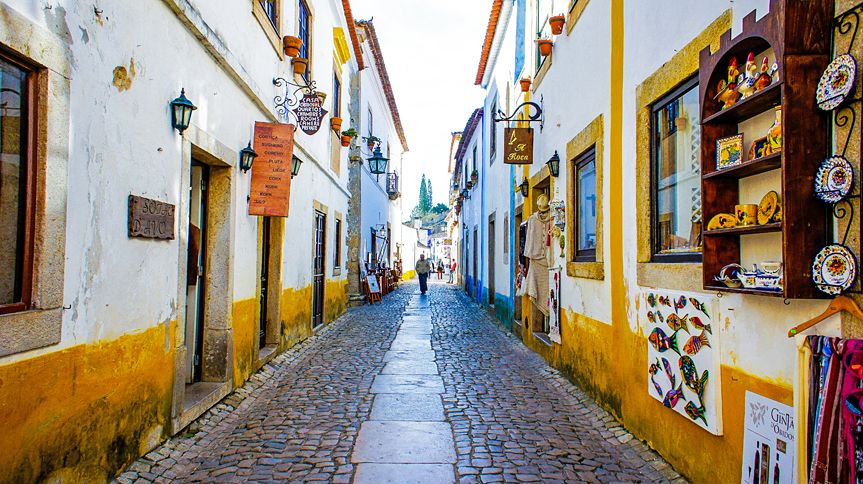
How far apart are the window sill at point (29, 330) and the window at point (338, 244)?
33.8 ft

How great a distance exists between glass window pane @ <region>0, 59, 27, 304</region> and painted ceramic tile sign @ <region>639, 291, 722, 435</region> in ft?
12.6

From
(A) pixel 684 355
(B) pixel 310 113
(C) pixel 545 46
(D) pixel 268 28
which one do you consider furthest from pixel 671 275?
(B) pixel 310 113

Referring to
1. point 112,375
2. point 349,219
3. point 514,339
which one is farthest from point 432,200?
point 112,375

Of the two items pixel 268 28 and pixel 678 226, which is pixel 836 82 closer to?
pixel 678 226

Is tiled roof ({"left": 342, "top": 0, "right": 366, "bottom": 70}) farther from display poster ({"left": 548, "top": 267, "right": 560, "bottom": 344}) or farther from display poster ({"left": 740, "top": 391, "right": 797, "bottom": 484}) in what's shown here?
display poster ({"left": 740, "top": 391, "right": 797, "bottom": 484})

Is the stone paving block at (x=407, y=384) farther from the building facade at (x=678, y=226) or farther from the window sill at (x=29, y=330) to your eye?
the window sill at (x=29, y=330)

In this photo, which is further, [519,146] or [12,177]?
[519,146]

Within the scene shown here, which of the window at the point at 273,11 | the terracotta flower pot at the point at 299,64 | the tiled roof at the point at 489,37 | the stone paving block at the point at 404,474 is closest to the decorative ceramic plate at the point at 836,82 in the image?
the stone paving block at the point at 404,474

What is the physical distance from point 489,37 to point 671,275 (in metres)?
10.5

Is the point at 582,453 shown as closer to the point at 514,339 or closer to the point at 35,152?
the point at 35,152

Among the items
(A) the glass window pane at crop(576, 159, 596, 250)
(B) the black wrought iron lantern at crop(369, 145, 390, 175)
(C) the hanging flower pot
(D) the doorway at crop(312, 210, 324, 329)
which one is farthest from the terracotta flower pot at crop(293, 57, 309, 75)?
(B) the black wrought iron lantern at crop(369, 145, 390, 175)

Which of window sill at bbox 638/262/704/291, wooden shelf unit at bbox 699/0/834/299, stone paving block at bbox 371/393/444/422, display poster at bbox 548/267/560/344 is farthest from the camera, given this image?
display poster at bbox 548/267/560/344

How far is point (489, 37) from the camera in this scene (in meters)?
13.5

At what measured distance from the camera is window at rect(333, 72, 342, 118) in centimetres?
1316
